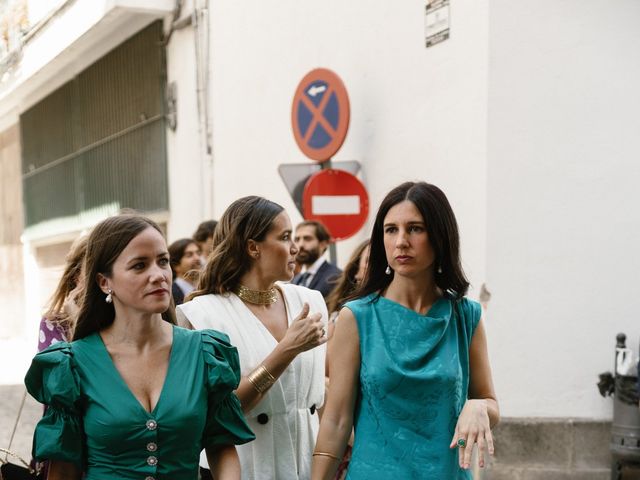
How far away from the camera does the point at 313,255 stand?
339 inches

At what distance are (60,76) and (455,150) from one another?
14.9 metres

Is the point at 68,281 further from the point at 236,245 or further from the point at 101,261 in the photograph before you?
the point at 101,261

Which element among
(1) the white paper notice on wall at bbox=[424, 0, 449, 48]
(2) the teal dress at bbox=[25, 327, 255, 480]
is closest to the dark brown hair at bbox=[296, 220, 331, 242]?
(1) the white paper notice on wall at bbox=[424, 0, 449, 48]

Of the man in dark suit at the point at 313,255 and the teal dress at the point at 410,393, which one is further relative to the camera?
the man in dark suit at the point at 313,255

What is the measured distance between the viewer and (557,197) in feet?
26.2

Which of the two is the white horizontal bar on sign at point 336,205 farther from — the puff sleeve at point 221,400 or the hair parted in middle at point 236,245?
the puff sleeve at point 221,400

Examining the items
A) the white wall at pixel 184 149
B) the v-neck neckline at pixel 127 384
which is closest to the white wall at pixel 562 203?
the v-neck neckline at pixel 127 384

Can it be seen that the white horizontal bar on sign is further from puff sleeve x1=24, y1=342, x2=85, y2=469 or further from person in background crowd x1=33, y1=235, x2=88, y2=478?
puff sleeve x1=24, y1=342, x2=85, y2=469

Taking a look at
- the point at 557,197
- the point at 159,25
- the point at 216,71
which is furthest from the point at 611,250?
Result: the point at 159,25

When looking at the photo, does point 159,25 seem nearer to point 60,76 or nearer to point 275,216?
point 60,76

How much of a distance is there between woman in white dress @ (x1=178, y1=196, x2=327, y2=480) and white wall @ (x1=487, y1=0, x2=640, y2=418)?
13.0 ft

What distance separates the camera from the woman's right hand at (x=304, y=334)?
3.77 m

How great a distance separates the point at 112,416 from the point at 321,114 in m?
6.68

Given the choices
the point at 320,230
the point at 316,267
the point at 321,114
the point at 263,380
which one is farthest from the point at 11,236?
the point at 263,380
